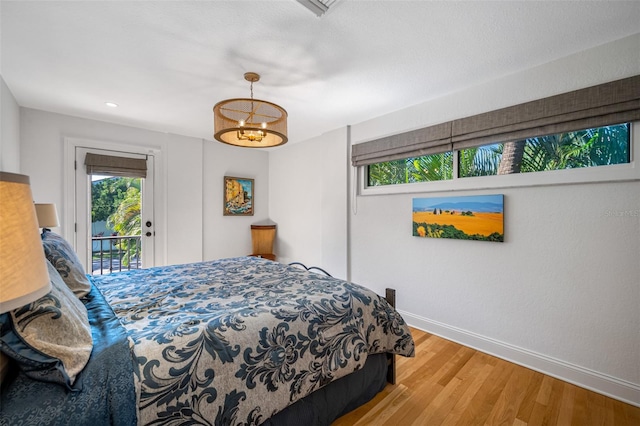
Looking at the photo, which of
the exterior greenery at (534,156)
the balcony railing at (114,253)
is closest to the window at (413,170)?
the exterior greenery at (534,156)

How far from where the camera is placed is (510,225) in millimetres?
2328

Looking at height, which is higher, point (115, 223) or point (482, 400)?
point (115, 223)

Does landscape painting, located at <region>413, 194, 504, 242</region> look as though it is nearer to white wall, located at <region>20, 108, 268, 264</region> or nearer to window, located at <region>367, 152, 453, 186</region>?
window, located at <region>367, 152, 453, 186</region>

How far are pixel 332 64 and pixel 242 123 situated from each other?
2.82 ft

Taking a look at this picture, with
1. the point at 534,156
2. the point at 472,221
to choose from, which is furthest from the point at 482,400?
the point at 534,156

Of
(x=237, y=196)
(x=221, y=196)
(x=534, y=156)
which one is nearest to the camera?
(x=534, y=156)

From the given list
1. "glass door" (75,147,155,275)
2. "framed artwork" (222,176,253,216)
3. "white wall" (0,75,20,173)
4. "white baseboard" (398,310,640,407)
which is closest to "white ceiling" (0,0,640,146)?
"white wall" (0,75,20,173)

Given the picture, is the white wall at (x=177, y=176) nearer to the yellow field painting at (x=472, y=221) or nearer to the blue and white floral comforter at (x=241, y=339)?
the blue and white floral comforter at (x=241, y=339)

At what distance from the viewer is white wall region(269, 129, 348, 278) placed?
12.3 feet

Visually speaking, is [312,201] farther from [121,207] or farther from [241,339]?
[241,339]

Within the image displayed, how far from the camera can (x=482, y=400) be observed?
71.2 inches

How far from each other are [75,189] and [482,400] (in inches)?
181

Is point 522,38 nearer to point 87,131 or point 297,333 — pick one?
point 297,333

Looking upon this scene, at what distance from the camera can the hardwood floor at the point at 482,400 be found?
165 cm
